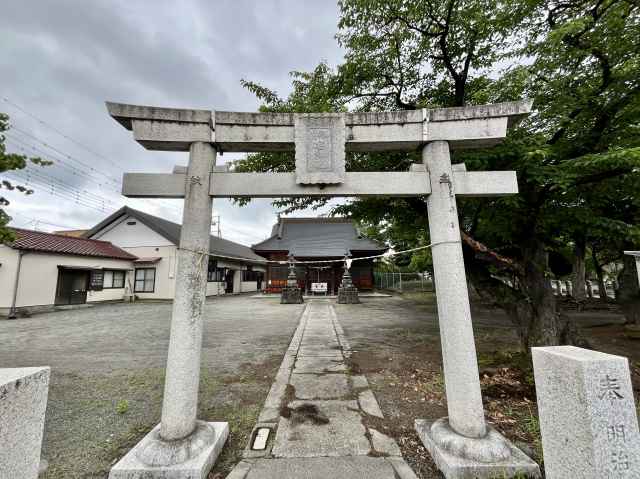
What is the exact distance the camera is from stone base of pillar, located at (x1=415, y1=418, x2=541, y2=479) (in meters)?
2.31

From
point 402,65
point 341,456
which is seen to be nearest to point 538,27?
point 402,65

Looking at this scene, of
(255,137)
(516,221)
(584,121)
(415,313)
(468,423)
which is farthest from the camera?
(415,313)

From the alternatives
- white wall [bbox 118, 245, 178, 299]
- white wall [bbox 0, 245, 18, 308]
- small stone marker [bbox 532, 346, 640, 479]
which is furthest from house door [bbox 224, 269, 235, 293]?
small stone marker [bbox 532, 346, 640, 479]

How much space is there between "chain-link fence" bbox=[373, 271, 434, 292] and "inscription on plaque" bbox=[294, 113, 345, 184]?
901 inches

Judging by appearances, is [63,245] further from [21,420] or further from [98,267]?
[21,420]

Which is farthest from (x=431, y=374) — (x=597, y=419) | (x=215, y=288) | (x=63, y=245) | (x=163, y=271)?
(x=215, y=288)

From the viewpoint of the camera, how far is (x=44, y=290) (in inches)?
533

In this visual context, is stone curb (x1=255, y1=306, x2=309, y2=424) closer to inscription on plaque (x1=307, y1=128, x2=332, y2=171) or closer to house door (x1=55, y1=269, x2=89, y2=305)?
inscription on plaque (x1=307, y1=128, x2=332, y2=171)

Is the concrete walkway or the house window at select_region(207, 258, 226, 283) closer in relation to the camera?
the concrete walkway

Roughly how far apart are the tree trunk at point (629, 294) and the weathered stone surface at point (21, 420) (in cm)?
1316

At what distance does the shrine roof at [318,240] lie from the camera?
21.8 m

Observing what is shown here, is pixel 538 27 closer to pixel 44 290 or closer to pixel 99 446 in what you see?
pixel 99 446

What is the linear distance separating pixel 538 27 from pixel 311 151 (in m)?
5.15

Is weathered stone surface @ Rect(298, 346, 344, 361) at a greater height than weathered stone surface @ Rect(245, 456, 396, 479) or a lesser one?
greater
